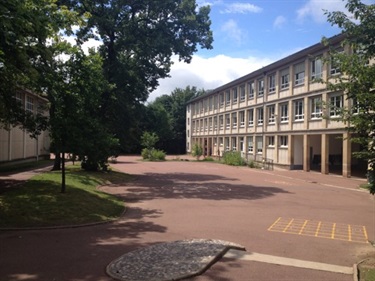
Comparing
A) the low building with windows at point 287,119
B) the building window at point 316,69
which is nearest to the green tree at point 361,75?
the low building with windows at point 287,119

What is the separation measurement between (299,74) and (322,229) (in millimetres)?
28129

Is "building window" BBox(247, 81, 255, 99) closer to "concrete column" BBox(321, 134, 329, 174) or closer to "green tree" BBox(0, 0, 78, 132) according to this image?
"concrete column" BBox(321, 134, 329, 174)

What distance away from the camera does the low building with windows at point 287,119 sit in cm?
3266

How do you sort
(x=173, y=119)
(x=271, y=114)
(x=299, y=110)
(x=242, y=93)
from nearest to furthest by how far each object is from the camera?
(x=299, y=110) < (x=271, y=114) < (x=242, y=93) < (x=173, y=119)

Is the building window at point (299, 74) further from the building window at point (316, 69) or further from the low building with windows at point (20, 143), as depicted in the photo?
the low building with windows at point (20, 143)

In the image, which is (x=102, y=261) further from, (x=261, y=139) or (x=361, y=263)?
(x=261, y=139)

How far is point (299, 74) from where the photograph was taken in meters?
36.8

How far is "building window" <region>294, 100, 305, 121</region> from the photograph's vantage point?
3623cm

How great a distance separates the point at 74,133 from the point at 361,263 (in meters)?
10.2

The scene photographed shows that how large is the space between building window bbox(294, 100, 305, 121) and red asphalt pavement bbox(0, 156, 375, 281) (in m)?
18.3

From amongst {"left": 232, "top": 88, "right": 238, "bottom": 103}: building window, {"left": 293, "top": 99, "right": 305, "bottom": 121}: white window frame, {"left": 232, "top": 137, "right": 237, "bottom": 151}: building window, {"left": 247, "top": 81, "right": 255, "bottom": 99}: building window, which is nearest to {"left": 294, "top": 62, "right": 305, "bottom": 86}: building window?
{"left": 293, "top": 99, "right": 305, "bottom": 121}: white window frame

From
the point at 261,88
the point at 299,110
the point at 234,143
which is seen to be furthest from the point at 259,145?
the point at 299,110

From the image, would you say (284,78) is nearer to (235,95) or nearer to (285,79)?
(285,79)

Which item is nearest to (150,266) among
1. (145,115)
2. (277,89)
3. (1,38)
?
(1,38)
